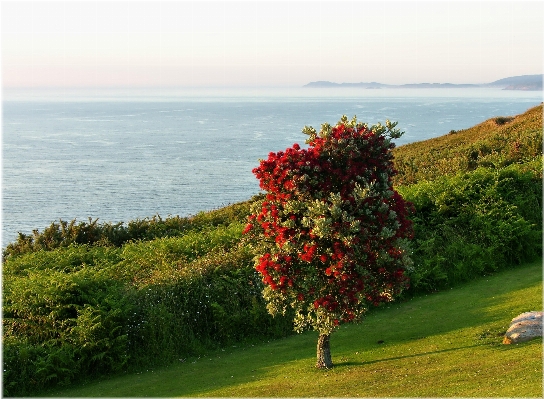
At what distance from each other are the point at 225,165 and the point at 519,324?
84.5 meters

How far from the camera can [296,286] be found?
13.8 m

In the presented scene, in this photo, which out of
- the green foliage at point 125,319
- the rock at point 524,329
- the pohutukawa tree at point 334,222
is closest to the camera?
the pohutukawa tree at point 334,222

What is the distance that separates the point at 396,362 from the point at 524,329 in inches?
128

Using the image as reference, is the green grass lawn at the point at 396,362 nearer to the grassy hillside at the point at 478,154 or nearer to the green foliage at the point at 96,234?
the grassy hillside at the point at 478,154

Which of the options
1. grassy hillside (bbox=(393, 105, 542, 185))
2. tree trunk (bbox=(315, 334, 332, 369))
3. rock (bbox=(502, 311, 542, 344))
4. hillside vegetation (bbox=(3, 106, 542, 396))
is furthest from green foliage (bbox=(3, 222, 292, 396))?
grassy hillside (bbox=(393, 105, 542, 185))

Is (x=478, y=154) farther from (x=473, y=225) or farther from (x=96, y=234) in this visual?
(x=96, y=234)

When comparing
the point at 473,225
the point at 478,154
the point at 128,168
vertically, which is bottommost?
the point at 128,168

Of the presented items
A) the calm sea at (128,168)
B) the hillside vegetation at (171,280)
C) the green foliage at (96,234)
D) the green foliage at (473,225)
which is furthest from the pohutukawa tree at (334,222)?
the calm sea at (128,168)

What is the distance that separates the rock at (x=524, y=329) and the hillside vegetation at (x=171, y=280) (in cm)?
610

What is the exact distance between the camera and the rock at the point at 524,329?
1429cm

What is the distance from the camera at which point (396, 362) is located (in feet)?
47.8

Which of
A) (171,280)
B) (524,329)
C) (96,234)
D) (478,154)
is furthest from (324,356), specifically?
(478,154)

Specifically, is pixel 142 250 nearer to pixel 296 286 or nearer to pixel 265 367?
pixel 265 367

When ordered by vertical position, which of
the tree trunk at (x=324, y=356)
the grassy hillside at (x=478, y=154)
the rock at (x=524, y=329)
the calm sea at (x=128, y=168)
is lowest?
the calm sea at (x=128, y=168)
